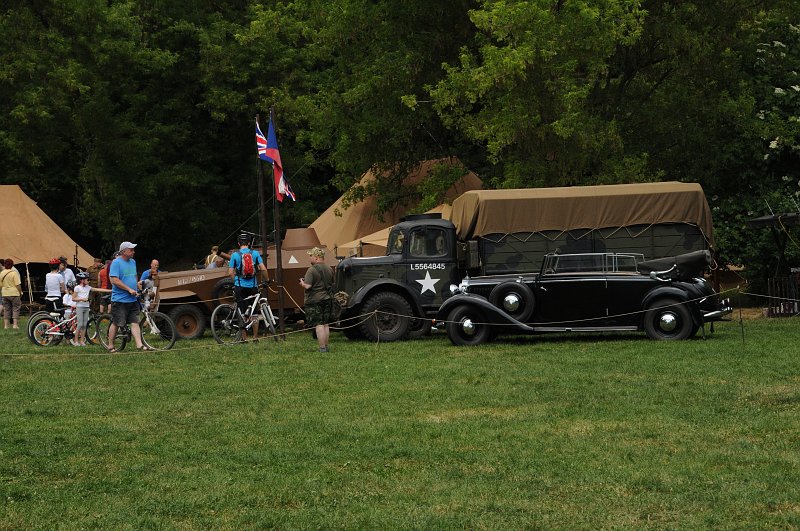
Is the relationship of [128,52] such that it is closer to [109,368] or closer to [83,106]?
[83,106]

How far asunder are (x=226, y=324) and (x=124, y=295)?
6.63ft

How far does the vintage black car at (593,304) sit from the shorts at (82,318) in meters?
5.87

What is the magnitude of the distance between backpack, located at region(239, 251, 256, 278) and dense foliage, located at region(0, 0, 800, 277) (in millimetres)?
8399

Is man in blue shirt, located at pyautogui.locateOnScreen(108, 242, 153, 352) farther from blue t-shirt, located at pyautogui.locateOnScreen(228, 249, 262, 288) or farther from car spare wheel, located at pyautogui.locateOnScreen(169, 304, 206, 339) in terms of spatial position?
car spare wheel, located at pyautogui.locateOnScreen(169, 304, 206, 339)

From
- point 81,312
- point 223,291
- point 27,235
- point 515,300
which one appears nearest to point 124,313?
point 81,312

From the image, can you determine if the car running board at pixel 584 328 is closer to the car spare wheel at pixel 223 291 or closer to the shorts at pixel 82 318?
the car spare wheel at pixel 223 291

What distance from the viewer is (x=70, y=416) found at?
11.8 m

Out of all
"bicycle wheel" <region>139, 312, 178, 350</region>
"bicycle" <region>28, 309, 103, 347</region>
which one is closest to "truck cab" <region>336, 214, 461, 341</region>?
"bicycle wheel" <region>139, 312, 178, 350</region>

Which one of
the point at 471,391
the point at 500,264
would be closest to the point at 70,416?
the point at 471,391

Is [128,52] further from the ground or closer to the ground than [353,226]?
further from the ground

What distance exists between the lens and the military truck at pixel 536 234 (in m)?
21.4

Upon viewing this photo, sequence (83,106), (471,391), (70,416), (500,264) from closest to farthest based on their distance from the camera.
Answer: (70,416) → (471,391) → (500,264) → (83,106)

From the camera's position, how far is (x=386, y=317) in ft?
68.1

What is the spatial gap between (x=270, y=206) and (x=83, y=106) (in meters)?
8.30
